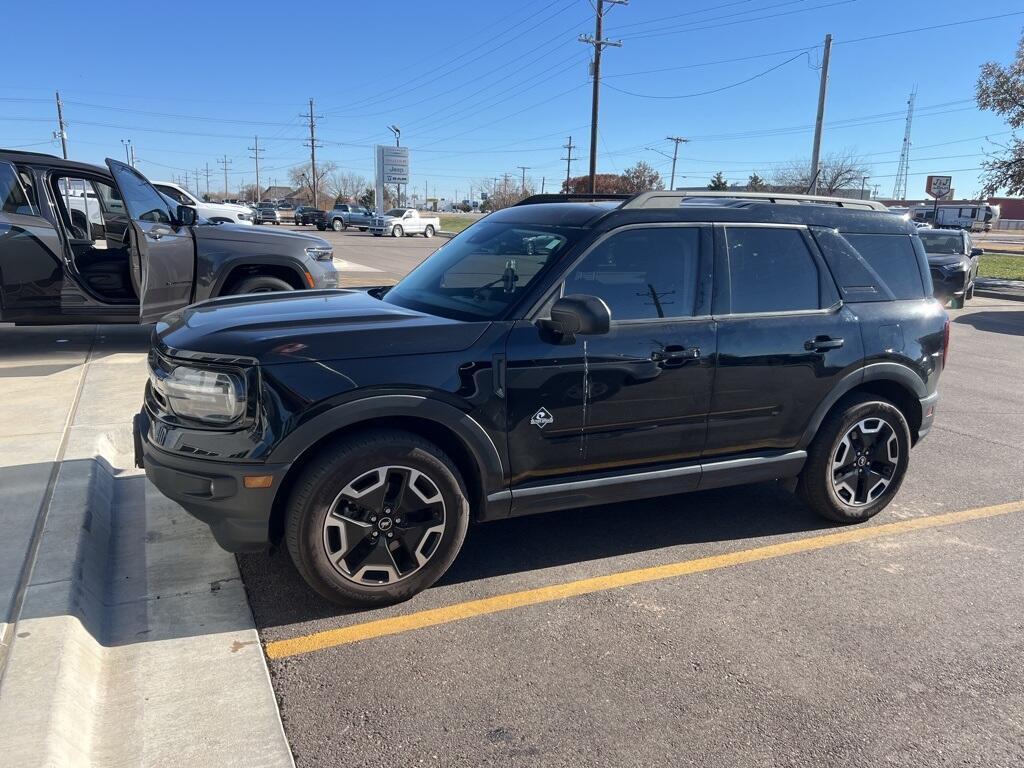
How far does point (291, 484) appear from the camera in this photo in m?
3.19

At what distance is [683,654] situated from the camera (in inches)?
122

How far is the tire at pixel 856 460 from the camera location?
4.30m

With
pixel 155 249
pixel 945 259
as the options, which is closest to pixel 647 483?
pixel 155 249

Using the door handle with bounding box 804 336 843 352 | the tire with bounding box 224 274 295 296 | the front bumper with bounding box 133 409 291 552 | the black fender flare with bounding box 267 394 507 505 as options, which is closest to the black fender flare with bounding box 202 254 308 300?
the tire with bounding box 224 274 295 296

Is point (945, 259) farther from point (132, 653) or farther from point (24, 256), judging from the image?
point (132, 653)

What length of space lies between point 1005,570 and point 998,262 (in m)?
32.4

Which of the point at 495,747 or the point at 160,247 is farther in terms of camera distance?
the point at 160,247

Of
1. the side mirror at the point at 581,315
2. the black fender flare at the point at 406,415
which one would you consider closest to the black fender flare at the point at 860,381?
the side mirror at the point at 581,315

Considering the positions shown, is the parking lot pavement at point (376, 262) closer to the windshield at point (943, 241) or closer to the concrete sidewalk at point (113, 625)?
the concrete sidewalk at point (113, 625)

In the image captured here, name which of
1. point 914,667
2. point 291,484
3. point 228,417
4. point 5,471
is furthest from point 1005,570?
point 5,471

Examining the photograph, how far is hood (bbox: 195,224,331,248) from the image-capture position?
302 inches

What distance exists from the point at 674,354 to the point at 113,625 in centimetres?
281

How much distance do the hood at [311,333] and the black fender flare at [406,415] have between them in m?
0.21

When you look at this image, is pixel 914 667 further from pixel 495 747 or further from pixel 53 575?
pixel 53 575
